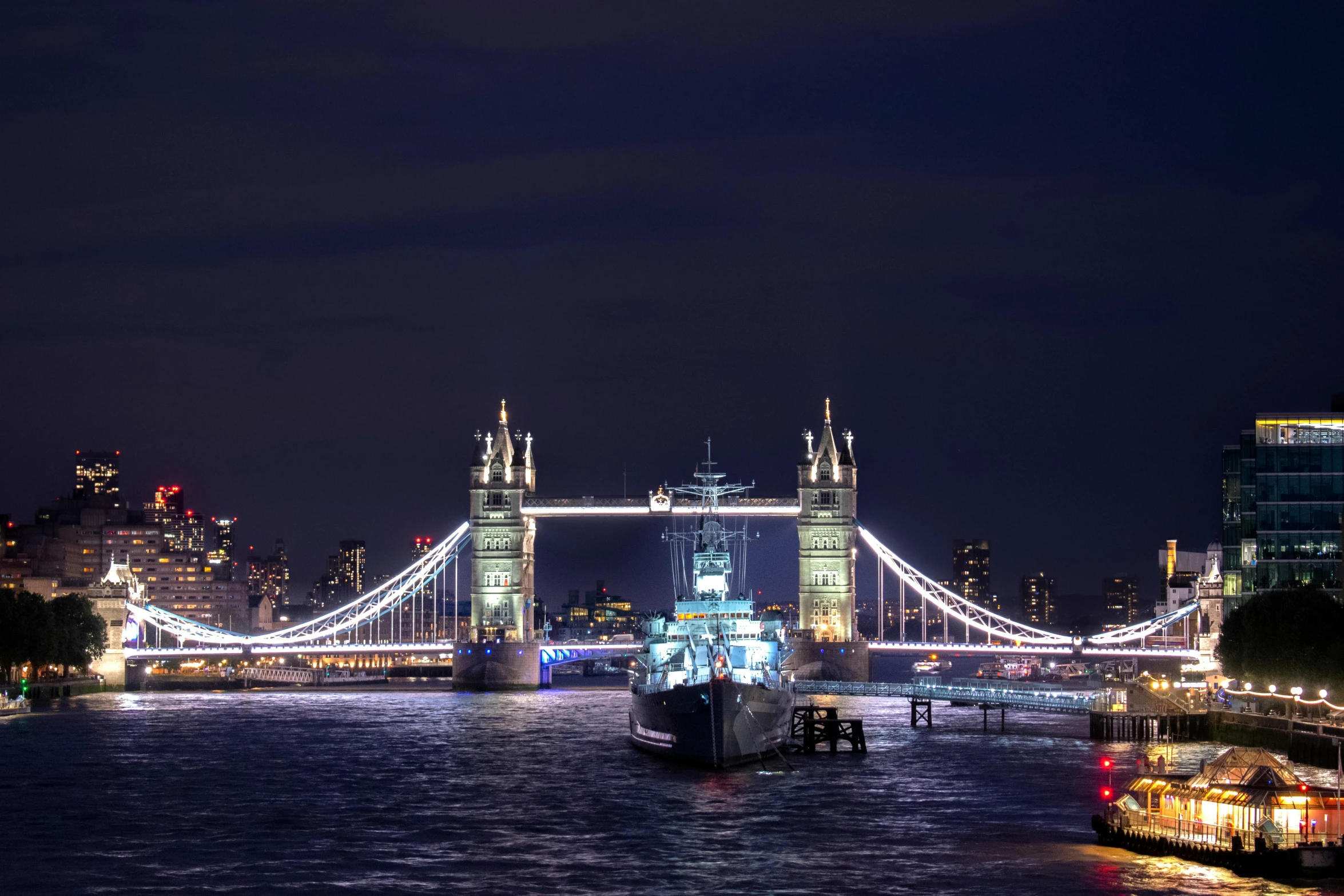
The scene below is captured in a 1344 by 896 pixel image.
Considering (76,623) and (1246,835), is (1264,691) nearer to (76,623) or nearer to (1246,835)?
(1246,835)

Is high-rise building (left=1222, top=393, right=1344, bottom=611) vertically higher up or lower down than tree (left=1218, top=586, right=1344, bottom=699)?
higher up

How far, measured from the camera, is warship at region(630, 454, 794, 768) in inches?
2921

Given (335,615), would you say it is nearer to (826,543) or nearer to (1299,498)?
(826,543)

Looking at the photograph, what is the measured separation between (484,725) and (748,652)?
82.6 ft

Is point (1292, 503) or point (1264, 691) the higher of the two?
point (1292, 503)

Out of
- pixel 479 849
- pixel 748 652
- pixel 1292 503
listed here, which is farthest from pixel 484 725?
pixel 479 849

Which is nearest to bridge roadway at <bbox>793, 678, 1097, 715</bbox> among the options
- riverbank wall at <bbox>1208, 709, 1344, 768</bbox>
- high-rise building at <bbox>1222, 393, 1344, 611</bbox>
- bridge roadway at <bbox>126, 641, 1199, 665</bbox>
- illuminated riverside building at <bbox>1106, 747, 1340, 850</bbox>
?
high-rise building at <bbox>1222, 393, 1344, 611</bbox>

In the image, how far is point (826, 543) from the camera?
6009 inches

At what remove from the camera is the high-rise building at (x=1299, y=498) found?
95.8m

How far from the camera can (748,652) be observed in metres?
83.3

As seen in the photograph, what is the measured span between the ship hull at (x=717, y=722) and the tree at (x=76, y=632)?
60135 millimetres

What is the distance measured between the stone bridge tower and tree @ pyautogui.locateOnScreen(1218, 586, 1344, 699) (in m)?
73.6

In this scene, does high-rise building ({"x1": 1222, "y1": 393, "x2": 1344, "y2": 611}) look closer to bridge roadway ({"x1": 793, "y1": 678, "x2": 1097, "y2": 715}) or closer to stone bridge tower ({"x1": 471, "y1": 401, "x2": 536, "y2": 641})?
bridge roadway ({"x1": 793, "y1": 678, "x2": 1097, "y2": 715})

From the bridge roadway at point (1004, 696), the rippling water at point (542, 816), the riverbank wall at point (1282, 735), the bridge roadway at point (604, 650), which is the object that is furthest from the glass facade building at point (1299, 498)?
the bridge roadway at point (604, 650)
